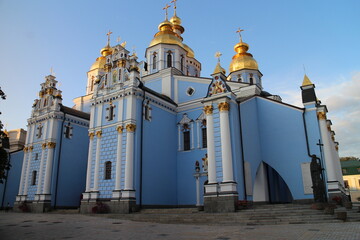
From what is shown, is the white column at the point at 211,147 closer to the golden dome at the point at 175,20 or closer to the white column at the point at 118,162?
the white column at the point at 118,162

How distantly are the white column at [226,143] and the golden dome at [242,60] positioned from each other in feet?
63.8

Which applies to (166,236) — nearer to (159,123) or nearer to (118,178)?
(118,178)

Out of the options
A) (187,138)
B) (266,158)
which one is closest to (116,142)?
(187,138)

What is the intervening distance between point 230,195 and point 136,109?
8543 mm

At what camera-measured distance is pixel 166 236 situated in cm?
942

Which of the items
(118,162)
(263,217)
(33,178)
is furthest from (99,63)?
(263,217)

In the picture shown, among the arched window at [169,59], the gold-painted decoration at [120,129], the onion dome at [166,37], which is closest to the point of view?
the gold-painted decoration at [120,129]

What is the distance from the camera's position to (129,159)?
19312 mm

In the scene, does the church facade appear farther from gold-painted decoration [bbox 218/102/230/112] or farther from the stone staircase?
the stone staircase

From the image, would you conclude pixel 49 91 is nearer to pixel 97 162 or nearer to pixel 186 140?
pixel 97 162

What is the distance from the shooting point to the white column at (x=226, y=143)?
1664cm

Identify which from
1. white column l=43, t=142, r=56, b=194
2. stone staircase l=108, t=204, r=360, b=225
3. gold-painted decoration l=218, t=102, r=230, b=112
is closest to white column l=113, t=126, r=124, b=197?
stone staircase l=108, t=204, r=360, b=225

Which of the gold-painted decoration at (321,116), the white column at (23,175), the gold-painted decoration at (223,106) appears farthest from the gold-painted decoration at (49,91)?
the gold-painted decoration at (321,116)

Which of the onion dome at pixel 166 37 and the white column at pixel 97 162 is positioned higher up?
the onion dome at pixel 166 37
